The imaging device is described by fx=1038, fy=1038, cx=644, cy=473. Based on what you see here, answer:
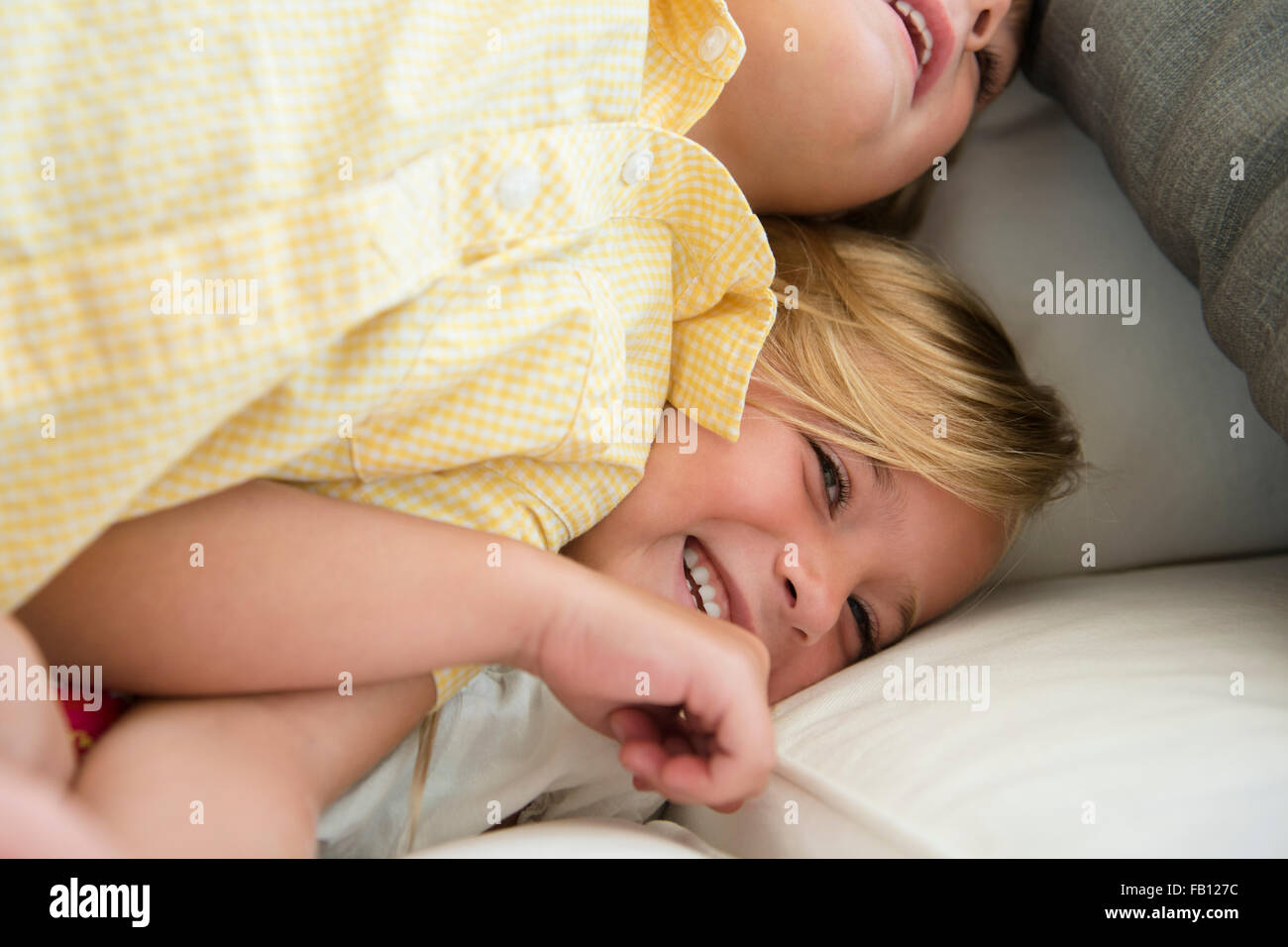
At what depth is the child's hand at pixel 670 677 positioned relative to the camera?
2.45ft

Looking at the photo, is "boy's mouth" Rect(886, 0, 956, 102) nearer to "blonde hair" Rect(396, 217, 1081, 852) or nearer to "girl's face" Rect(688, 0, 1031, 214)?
"girl's face" Rect(688, 0, 1031, 214)

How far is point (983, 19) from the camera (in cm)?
116

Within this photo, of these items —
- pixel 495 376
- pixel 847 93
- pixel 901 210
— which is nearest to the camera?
pixel 495 376

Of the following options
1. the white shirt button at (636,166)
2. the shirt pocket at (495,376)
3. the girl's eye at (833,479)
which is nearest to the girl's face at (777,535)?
the girl's eye at (833,479)

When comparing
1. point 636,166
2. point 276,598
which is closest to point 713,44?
point 636,166

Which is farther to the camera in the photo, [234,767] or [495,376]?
[495,376]

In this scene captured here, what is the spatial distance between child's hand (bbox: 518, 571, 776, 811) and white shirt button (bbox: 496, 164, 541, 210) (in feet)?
0.93

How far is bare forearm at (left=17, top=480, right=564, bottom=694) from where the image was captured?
Result: 71cm

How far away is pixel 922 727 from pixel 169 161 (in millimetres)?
666

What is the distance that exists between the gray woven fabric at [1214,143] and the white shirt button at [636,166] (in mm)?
524

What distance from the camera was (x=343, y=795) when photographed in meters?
0.84

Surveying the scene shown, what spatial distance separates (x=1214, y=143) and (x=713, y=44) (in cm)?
47

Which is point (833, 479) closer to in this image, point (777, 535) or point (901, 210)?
point (777, 535)
